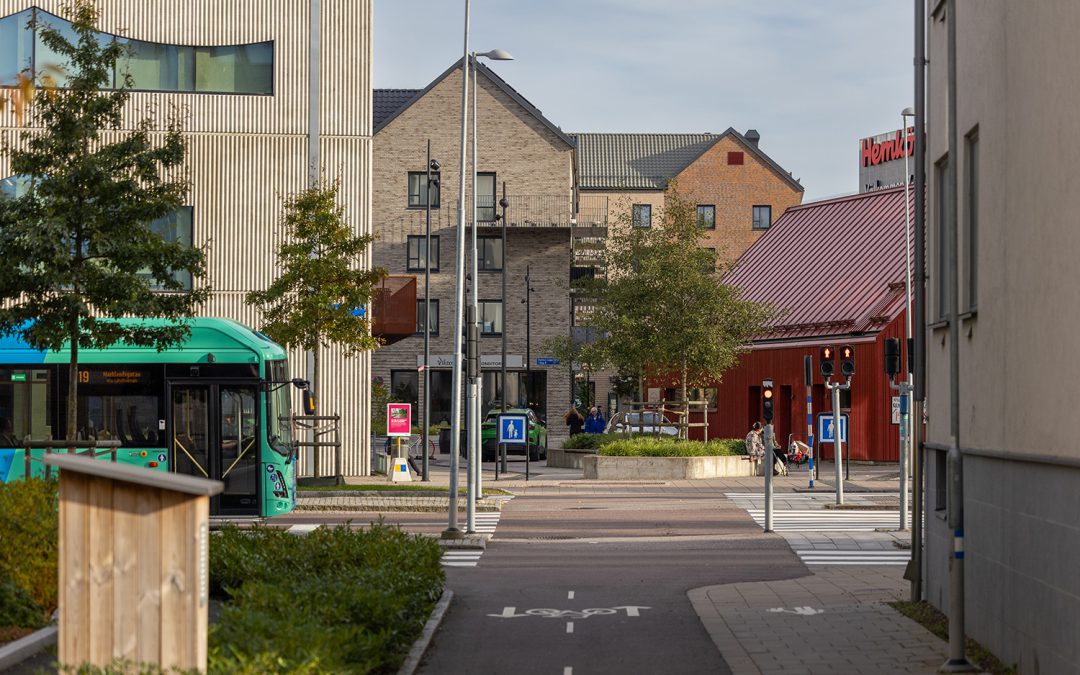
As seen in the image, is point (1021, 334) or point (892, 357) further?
point (892, 357)

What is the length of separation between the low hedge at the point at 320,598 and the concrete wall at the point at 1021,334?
14.6ft

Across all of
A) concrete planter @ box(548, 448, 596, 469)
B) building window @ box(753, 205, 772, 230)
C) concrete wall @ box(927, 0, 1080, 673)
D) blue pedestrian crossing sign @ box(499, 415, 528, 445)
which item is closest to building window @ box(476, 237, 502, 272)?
concrete planter @ box(548, 448, 596, 469)

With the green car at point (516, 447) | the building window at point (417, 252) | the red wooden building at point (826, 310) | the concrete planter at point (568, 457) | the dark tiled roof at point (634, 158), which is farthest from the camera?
the dark tiled roof at point (634, 158)

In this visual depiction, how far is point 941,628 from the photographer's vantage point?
1377 centimetres

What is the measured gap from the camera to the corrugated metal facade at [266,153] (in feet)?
122

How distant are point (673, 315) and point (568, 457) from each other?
5348 millimetres

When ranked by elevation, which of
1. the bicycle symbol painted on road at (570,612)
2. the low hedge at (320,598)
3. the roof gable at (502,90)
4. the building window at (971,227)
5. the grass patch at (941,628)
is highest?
the roof gable at (502,90)

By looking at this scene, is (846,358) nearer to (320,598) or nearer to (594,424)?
(594,424)

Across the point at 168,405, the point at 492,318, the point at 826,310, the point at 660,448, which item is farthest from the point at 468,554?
the point at 492,318

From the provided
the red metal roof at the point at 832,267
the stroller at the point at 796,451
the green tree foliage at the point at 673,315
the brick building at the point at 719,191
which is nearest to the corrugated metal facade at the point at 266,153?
the green tree foliage at the point at 673,315

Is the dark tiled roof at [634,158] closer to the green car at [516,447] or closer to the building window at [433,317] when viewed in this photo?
the building window at [433,317]

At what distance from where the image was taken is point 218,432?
24.8 metres

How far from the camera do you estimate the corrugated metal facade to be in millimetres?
37312

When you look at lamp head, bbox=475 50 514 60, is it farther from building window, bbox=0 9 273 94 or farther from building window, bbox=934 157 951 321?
building window, bbox=934 157 951 321
